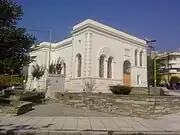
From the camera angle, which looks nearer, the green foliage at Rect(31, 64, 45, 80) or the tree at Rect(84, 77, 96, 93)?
the tree at Rect(84, 77, 96, 93)

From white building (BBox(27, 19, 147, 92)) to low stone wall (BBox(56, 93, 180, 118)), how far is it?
14.3 m

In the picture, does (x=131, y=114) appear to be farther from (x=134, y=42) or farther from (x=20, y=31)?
(x=134, y=42)

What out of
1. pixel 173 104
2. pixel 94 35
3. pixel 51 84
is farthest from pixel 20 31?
pixel 94 35

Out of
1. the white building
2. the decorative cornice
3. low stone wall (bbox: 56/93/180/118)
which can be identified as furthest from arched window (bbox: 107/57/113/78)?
low stone wall (bbox: 56/93/180/118)

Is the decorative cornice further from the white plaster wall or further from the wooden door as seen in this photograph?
the wooden door

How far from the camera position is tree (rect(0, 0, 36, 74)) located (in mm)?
16594

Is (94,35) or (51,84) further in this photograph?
(94,35)

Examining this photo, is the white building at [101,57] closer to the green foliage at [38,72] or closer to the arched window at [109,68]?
the arched window at [109,68]

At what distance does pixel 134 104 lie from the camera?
13211 millimetres

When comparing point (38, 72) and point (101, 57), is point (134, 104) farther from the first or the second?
point (38, 72)

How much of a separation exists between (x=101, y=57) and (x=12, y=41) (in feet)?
57.6

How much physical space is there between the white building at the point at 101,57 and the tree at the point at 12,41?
45.6 ft

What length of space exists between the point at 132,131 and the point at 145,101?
3874mm

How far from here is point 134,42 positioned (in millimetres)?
38406
